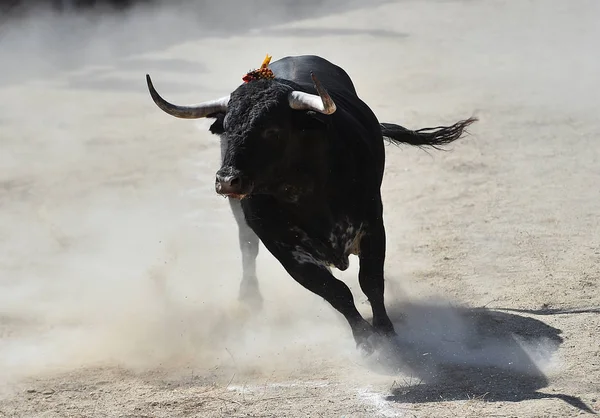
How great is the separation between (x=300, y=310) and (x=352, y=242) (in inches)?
44.8

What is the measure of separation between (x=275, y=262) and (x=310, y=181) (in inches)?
99.2

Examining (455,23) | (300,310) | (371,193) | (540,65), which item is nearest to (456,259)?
(300,310)

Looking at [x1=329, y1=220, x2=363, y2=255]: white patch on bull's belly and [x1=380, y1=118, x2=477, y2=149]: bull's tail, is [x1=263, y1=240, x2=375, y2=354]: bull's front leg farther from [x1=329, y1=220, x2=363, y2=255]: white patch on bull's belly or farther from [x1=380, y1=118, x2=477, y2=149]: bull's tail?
[x1=380, y1=118, x2=477, y2=149]: bull's tail

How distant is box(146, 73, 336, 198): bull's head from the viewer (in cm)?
615

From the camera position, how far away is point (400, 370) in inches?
247

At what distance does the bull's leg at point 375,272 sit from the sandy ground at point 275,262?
210 mm

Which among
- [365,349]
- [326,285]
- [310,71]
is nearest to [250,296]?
[326,285]

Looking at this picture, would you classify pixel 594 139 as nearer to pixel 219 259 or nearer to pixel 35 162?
Answer: pixel 219 259

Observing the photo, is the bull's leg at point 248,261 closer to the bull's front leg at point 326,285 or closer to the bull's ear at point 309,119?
the bull's front leg at point 326,285

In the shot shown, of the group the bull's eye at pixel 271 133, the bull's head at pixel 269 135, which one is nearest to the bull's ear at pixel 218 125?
the bull's head at pixel 269 135

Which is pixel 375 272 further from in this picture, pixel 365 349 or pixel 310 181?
pixel 310 181

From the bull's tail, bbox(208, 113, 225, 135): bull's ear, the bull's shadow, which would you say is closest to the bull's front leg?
the bull's shadow

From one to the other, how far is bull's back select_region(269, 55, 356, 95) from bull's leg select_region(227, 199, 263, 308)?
1087mm

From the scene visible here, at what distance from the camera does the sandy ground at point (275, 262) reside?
612 cm
